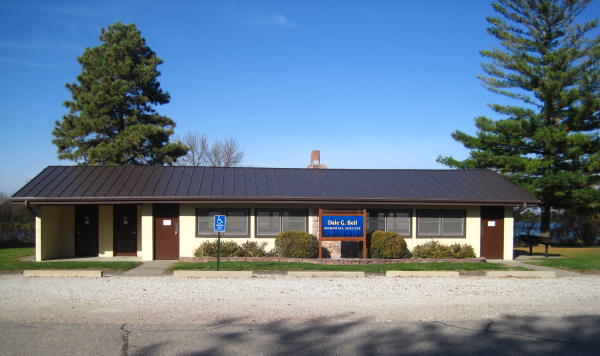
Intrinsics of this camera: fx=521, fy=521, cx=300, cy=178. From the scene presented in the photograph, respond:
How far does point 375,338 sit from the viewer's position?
7.47 metres

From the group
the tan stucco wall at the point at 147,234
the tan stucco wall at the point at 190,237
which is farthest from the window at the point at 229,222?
the tan stucco wall at the point at 147,234

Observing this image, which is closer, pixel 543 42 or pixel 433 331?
pixel 433 331

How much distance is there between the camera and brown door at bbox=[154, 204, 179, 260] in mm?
18469

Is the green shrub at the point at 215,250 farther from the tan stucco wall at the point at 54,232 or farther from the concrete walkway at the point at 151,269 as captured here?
the tan stucco wall at the point at 54,232

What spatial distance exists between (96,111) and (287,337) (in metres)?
24.9

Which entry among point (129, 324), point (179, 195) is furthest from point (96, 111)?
point (129, 324)

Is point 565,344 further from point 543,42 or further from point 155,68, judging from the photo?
point 155,68

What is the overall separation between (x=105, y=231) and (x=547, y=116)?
72.8 ft

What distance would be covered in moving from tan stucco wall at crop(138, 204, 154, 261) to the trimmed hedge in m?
1.56

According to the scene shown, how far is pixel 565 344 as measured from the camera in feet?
24.1

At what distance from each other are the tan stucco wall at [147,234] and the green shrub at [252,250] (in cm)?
315

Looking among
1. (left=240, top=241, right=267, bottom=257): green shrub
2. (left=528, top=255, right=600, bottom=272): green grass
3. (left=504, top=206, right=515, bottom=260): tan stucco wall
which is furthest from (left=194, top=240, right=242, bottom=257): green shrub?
(left=528, top=255, right=600, bottom=272): green grass

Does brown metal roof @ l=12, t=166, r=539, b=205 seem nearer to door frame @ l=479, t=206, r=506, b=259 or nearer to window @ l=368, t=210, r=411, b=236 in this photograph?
door frame @ l=479, t=206, r=506, b=259

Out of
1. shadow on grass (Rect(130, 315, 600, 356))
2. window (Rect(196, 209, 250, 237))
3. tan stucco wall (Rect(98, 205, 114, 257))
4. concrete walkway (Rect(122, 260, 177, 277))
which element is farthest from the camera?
tan stucco wall (Rect(98, 205, 114, 257))
